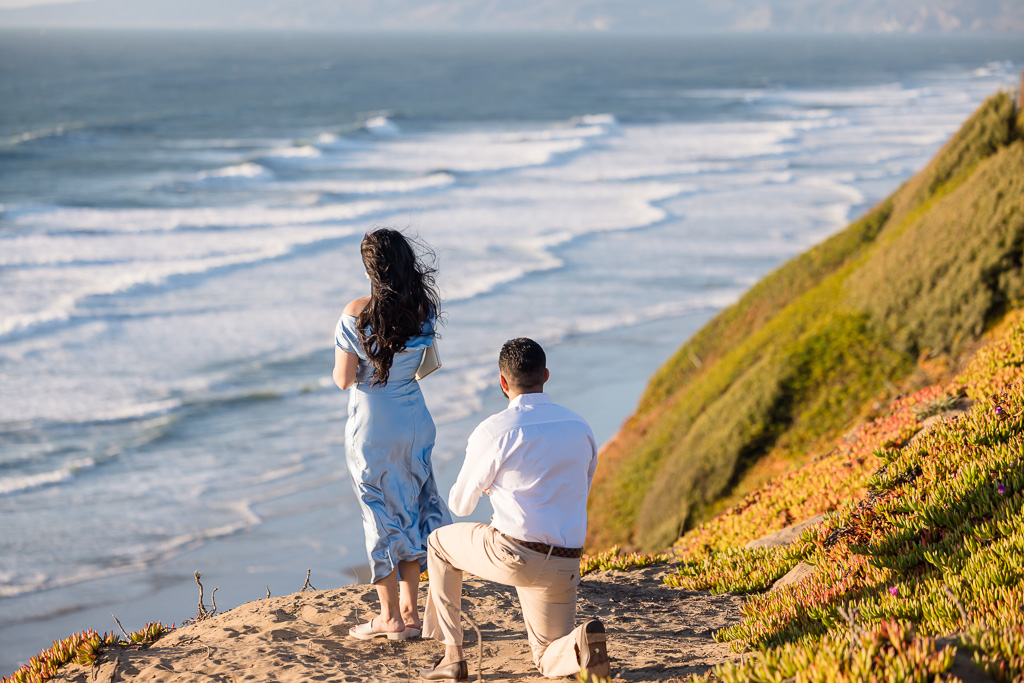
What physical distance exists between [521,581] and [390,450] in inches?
45.2

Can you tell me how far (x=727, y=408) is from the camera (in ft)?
34.0

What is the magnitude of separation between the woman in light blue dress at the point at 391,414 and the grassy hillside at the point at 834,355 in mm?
4296

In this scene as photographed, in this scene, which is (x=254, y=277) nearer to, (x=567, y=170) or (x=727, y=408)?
(x=727, y=408)

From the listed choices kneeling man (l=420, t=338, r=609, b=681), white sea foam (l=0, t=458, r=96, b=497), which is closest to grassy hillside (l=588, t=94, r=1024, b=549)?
kneeling man (l=420, t=338, r=609, b=681)

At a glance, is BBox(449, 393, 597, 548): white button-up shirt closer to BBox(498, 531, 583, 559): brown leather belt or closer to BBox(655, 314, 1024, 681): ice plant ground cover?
BBox(498, 531, 583, 559): brown leather belt

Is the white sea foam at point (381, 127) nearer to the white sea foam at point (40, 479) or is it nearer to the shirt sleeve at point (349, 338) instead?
the white sea foam at point (40, 479)

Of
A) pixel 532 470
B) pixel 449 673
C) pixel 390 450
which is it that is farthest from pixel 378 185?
pixel 532 470

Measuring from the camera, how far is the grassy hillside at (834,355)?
30.3 ft

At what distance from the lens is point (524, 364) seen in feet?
13.2

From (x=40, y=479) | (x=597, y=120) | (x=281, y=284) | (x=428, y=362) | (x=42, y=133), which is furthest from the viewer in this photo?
(x=597, y=120)

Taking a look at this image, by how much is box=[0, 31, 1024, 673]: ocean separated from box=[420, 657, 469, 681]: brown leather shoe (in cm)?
595

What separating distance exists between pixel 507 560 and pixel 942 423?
3443 mm

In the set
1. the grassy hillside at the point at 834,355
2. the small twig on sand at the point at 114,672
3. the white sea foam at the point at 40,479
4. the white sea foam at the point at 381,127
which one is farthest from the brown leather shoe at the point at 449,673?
the white sea foam at the point at 381,127

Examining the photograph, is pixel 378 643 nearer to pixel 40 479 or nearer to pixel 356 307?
pixel 356 307
